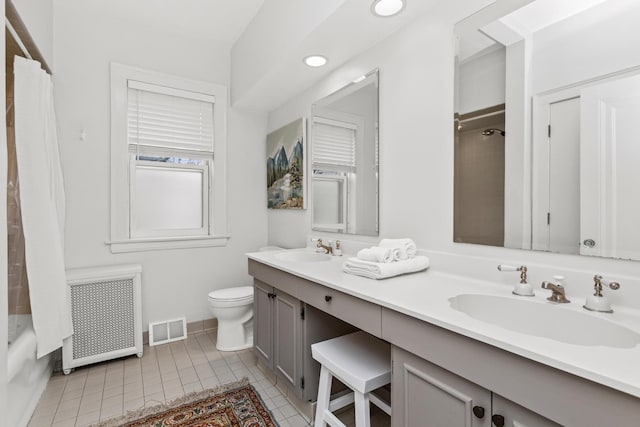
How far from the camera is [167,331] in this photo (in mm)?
2770

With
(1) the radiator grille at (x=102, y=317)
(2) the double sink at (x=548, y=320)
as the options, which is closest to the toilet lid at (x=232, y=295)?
(1) the radiator grille at (x=102, y=317)

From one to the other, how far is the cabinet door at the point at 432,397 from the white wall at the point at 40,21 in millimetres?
2385

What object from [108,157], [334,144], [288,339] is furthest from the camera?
[108,157]

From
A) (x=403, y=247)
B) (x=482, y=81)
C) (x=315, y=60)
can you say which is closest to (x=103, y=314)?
(x=403, y=247)

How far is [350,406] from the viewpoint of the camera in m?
1.82

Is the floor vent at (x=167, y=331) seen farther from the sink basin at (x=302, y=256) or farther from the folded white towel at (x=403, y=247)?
the folded white towel at (x=403, y=247)

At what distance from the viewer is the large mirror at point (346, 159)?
6.58 feet

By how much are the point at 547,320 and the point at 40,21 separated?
3.13 meters

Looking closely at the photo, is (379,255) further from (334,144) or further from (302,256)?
(334,144)

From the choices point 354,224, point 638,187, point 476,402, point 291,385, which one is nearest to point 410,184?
point 354,224

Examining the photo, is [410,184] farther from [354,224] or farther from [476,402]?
[476,402]

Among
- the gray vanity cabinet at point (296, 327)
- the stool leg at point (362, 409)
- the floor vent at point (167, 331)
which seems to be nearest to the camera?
the stool leg at point (362, 409)

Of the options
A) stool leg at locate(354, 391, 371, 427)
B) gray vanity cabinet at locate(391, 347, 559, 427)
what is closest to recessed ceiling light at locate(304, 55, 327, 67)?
gray vanity cabinet at locate(391, 347, 559, 427)

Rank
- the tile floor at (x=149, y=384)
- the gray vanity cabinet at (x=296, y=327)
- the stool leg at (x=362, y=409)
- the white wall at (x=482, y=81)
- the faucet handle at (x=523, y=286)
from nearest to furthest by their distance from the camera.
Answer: the faucet handle at (x=523, y=286)
the stool leg at (x=362, y=409)
the white wall at (x=482, y=81)
the gray vanity cabinet at (x=296, y=327)
the tile floor at (x=149, y=384)
